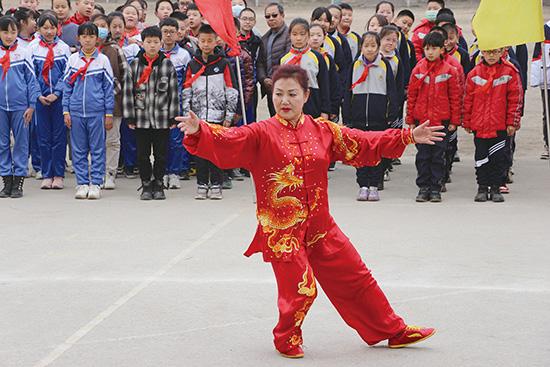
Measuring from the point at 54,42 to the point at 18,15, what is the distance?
870 millimetres

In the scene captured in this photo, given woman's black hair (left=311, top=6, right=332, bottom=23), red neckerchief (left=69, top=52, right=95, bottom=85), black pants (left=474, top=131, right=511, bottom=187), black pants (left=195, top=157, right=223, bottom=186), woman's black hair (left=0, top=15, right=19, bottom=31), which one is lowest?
black pants (left=195, top=157, right=223, bottom=186)

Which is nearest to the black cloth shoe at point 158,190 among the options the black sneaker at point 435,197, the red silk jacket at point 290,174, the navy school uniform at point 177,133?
the navy school uniform at point 177,133

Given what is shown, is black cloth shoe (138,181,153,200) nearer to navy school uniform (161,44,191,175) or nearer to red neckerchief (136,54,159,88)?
navy school uniform (161,44,191,175)

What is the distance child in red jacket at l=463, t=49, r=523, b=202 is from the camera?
436 inches

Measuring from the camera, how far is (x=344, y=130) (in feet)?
20.5

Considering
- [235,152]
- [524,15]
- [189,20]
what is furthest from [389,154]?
[189,20]

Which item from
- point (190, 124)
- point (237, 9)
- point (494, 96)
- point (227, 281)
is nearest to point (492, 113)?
point (494, 96)

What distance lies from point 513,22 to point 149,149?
4627 mm

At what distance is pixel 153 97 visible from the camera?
1127cm

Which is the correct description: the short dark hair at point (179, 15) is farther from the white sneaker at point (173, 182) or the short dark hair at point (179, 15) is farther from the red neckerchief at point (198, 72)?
the white sneaker at point (173, 182)

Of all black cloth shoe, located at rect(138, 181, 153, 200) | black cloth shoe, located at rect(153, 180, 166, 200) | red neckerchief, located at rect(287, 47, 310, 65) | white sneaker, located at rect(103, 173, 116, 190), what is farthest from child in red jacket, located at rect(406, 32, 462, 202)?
white sneaker, located at rect(103, 173, 116, 190)

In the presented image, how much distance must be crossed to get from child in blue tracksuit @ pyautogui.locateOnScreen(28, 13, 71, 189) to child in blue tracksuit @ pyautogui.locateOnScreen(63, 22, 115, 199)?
0.46 m

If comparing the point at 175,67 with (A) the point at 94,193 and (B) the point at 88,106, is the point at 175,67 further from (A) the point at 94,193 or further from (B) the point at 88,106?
(A) the point at 94,193

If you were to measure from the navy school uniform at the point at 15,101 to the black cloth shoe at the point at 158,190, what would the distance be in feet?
4.64
